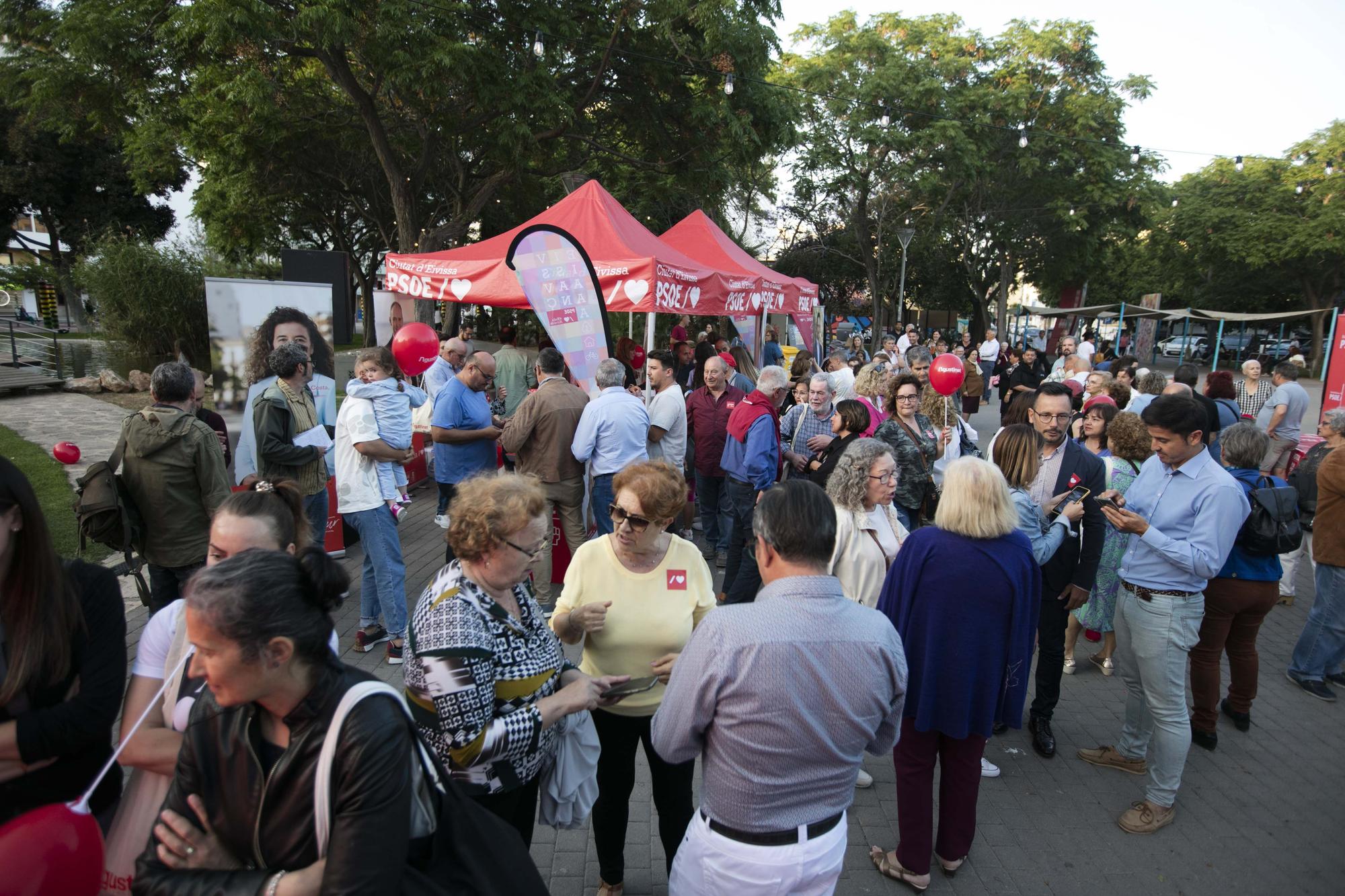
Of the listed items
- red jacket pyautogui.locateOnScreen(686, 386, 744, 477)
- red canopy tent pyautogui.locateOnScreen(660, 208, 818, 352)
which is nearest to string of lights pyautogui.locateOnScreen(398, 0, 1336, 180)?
red canopy tent pyautogui.locateOnScreen(660, 208, 818, 352)

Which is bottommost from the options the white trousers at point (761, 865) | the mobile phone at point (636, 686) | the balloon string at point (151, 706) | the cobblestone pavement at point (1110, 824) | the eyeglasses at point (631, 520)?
the cobblestone pavement at point (1110, 824)

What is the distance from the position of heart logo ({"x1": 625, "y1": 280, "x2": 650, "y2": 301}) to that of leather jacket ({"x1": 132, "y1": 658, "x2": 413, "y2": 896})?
6.67 metres

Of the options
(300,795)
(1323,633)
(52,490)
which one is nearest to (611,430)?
(300,795)

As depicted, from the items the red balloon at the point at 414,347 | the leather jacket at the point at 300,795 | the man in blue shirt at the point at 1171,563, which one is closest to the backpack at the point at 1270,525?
the man in blue shirt at the point at 1171,563

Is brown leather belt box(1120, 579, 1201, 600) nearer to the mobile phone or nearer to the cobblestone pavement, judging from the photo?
the cobblestone pavement

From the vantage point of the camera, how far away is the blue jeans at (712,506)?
710 cm

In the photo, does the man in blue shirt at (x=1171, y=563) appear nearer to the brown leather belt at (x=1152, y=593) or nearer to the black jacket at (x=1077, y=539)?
the brown leather belt at (x=1152, y=593)

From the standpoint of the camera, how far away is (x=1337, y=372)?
9156 mm

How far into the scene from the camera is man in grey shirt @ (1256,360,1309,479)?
7.46m

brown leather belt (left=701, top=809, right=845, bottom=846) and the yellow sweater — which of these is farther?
the yellow sweater

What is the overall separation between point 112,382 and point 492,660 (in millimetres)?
18320

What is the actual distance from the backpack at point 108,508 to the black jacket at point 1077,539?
461cm

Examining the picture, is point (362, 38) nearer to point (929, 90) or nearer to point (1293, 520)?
point (1293, 520)

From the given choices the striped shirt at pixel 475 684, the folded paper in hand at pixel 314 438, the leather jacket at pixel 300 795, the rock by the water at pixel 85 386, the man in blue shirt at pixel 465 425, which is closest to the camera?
the leather jacket at pixel 300 795
